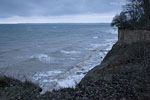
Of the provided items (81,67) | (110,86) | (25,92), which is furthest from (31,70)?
(110,86)

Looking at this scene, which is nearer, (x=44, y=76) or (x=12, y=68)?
(x=44, y=76)

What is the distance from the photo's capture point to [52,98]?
499 cm

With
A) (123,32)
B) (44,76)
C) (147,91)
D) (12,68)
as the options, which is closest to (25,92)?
(147,91)

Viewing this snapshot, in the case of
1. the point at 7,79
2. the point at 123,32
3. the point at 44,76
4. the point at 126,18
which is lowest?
the point at 44,76

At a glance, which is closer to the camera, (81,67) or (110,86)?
(110,86)

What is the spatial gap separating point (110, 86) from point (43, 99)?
8.28 ft

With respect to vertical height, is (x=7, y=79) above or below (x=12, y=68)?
Answer: above

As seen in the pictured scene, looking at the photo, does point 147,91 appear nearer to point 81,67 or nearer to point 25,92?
point 25,92

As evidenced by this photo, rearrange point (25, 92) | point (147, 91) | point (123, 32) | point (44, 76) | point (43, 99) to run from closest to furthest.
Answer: point (147, 91)
point (43, 99)
point (25, 92)
point (44, 76)
point (123, 32)

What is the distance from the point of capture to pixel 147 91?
180 inches

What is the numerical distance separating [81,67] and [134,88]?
972 centimetres

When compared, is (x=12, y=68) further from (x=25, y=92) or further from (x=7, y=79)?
(x=25, y=92)

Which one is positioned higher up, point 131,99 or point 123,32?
point 123,32

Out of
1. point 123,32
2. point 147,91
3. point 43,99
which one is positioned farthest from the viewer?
point 123,32
